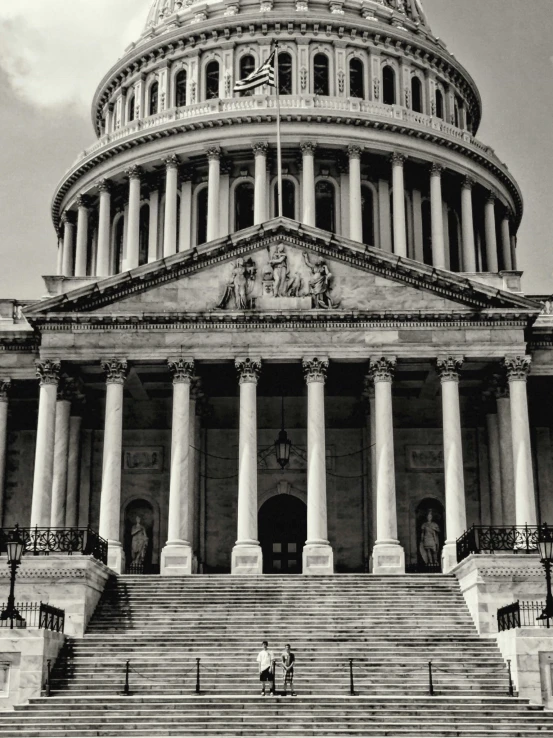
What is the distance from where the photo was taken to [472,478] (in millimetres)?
53156

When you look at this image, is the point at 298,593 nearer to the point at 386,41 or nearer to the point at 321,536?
the point at 321,536

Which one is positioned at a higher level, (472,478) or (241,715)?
(472,478)

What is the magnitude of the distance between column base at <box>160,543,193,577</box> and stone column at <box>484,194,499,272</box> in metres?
30.8

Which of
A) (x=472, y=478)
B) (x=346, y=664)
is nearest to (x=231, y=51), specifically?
(x=472, y=478)

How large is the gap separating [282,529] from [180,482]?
983cm

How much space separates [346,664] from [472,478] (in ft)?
68.8

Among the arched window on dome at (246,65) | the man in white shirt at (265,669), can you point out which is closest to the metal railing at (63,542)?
the man in white shirt at (265,669)

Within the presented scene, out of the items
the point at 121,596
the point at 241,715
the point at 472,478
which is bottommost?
the point at 241,715

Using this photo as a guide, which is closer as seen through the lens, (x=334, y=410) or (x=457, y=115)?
(x=334, y=410)

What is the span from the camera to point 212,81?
70.7 metres

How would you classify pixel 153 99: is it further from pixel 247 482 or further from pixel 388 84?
pixel 247 482

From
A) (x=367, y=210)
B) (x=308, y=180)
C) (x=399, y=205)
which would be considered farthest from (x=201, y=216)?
(x=399, y=205)

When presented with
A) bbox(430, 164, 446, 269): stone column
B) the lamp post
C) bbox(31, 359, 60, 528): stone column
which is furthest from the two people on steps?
bbox(430, 164, 446, 269): stone column

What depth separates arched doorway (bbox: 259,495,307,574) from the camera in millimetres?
53062
